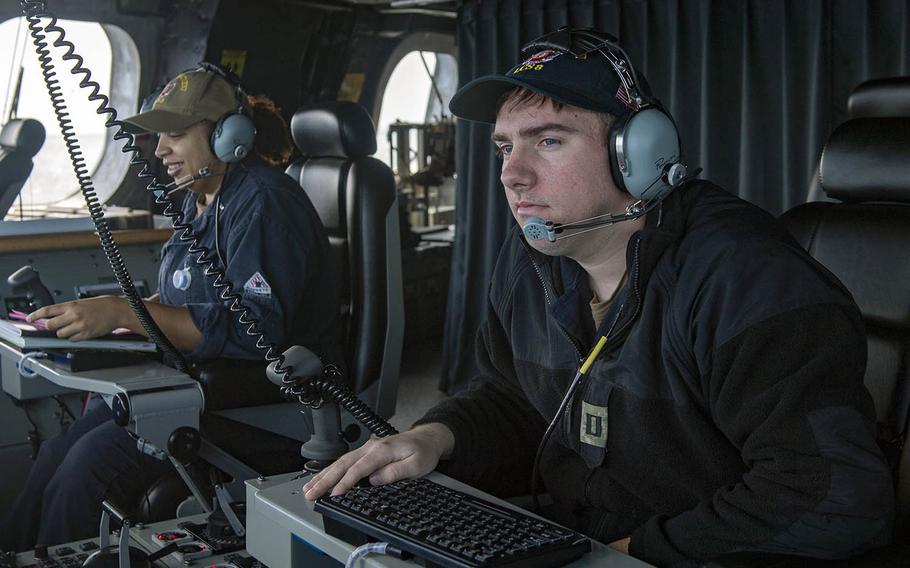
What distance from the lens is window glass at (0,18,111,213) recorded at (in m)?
3.82

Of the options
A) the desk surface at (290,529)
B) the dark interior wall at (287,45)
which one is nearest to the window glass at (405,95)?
the dark interior wall at (287,45)

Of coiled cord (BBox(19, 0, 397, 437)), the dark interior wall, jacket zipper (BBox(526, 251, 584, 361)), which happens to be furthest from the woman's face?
the dark interior wall

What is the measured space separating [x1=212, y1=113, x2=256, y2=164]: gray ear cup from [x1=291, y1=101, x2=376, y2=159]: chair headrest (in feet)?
1.29

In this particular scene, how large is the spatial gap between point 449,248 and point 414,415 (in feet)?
5.85

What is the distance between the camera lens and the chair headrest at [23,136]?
3.16 meters

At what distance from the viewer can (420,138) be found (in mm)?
6016

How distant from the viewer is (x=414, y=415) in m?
4.24

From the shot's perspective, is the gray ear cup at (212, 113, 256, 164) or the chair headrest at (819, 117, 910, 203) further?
the gray ear cup at (212, 113, 256, 164)

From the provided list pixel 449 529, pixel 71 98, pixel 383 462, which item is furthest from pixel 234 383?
pixel 71 98

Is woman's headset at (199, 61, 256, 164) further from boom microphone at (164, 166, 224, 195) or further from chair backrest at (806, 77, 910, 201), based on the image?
chair backrest at (806, 77, 910, 201)

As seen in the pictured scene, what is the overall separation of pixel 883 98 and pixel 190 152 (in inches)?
63.5

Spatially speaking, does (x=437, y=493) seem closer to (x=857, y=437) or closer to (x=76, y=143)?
(x=857, y=437)

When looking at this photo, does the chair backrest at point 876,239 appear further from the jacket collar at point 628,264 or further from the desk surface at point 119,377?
the desk surface at point 119,377

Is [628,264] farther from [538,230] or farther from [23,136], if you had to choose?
[23,136]
